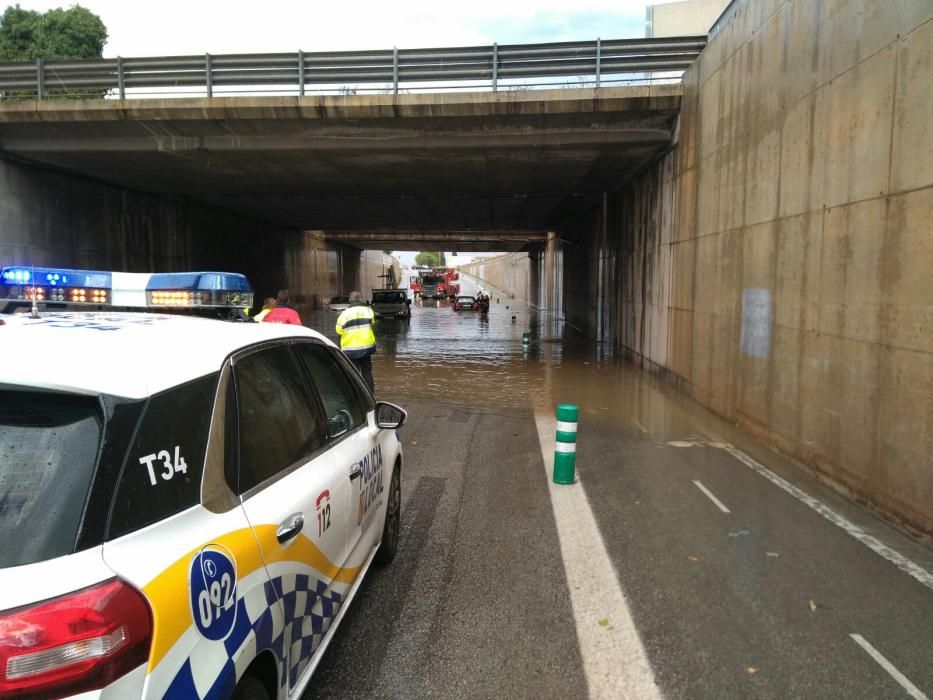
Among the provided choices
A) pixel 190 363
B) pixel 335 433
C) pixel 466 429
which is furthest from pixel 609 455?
pixel 190 363

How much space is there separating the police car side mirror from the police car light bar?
2.22m

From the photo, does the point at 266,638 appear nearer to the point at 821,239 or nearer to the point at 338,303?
the point at 821,239

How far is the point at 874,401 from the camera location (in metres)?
5.56

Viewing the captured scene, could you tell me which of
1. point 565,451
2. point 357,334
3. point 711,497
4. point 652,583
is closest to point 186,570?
point 652,583

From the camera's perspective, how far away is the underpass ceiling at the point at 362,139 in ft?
43.2

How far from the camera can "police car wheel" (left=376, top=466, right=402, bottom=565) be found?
13.7 ft

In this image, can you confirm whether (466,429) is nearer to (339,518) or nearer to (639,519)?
(639,519)

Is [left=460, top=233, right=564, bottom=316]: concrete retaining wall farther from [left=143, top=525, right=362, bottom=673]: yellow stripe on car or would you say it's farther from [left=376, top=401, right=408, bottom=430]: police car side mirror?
[left=143, top=525, right=362, bottom=673]: yellow stripe on car

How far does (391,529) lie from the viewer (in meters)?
4.30

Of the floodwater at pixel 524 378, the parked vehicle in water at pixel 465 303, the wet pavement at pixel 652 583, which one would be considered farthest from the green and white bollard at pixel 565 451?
the parked vehicle in water at pixel 465 303

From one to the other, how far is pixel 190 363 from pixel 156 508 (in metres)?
0.53

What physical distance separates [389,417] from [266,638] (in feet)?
6.49

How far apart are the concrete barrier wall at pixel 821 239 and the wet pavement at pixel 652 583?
2.08 feet

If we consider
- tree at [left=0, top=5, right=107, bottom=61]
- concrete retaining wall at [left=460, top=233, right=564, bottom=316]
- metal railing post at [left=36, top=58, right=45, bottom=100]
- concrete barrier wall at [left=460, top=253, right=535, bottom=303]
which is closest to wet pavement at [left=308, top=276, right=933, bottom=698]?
metal railing post at [left=36, top=58, right=45, bottom=100]
